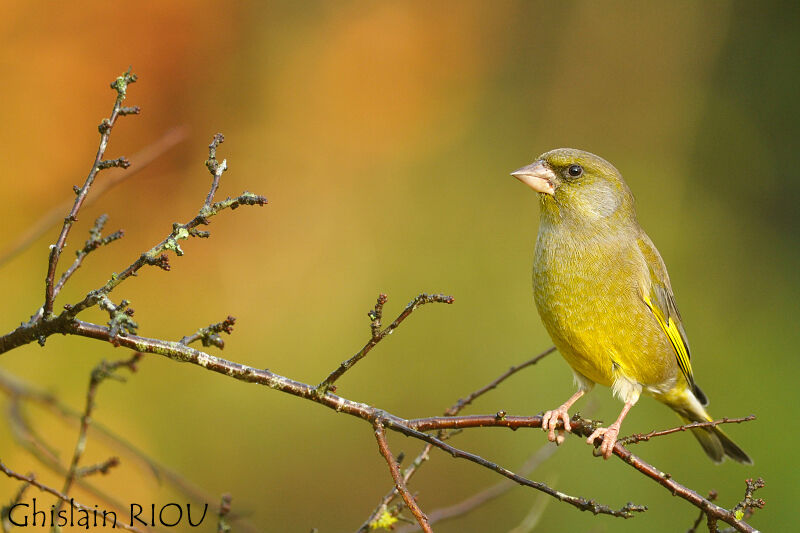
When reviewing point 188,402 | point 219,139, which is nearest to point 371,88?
point 188,402

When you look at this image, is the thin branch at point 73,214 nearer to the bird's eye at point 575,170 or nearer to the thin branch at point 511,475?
the thin branch at point 511,475

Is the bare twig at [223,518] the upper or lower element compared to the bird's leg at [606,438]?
lower

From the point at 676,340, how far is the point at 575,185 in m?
0.92

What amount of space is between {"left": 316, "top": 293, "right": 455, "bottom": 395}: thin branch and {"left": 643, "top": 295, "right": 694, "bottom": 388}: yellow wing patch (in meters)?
2.15

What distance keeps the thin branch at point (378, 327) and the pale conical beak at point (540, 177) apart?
1.98m

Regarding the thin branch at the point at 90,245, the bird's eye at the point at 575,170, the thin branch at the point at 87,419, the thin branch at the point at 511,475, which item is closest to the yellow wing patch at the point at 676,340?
the bird's eye at the point at 575,170

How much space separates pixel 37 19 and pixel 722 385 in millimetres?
5803

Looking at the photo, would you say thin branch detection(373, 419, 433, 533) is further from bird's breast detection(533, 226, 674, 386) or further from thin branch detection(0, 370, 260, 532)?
bird's breast detection(533, 226, 674, 386)

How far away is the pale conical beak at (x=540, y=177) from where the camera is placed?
3.94 m

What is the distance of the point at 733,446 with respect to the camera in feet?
14.2

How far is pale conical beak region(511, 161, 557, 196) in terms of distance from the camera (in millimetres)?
3939

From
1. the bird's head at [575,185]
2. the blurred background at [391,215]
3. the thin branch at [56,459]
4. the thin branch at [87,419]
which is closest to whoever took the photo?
the thin branch at [87,419]

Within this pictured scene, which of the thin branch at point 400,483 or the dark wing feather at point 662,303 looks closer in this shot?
the thin branch at point 400,483

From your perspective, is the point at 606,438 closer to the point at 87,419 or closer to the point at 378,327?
the point at 378,327
